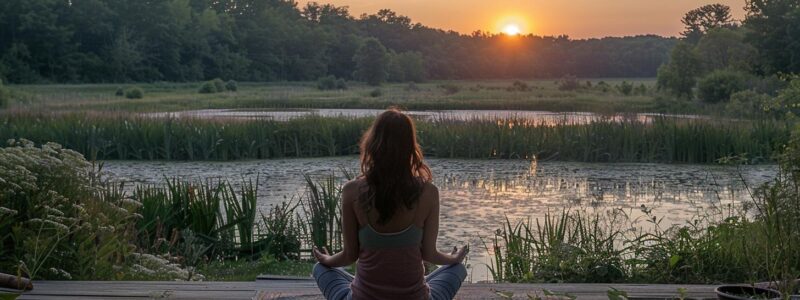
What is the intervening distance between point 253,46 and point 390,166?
70.3m

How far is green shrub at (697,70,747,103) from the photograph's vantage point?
3131 cm

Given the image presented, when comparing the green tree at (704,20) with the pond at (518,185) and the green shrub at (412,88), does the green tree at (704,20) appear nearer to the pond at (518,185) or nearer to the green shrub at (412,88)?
the green shrub at (412,88)

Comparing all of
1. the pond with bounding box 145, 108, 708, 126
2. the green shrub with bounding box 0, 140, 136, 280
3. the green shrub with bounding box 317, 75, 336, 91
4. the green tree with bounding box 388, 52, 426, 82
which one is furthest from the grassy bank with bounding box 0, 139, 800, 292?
the green tree with bounding box 388, 52, 426, 82

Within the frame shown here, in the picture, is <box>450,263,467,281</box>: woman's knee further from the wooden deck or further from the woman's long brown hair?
the wooden deck

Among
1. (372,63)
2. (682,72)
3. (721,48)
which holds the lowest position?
(682,72)

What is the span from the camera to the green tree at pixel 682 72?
1503 inches

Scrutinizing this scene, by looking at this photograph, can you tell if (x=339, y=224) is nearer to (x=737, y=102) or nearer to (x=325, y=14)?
(x=737, y=102)

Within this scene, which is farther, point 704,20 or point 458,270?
point 704,20

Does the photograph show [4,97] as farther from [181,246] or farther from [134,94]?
[181,246]

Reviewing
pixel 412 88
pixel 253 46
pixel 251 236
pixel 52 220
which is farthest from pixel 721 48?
pixel 52 220

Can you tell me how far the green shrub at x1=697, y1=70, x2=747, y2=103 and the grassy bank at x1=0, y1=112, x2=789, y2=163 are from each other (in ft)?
44.2

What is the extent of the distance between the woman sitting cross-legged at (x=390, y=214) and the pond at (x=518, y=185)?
382cm

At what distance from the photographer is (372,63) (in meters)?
64.6

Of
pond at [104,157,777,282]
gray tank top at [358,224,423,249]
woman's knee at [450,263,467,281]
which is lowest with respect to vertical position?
pond at [104,157,777,282]
